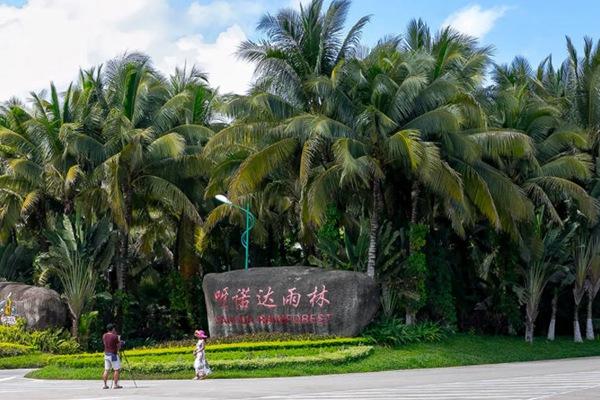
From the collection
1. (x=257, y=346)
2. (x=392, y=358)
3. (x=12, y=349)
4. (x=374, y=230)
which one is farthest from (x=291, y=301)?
(x=12, y=349)

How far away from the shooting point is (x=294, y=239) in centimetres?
3541

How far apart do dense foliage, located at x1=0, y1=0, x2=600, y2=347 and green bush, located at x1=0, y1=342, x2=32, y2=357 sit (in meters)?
2.27

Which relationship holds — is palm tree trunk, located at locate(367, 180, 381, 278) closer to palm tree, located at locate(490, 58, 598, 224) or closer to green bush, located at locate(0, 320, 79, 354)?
palm tree, located at locate(490, 58, 598, 224)

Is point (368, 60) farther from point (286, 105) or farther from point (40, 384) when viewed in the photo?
point (40, 384)

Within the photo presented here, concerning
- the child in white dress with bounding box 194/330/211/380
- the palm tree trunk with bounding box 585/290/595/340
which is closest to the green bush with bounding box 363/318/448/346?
the child in white dress with bounding box 194/330/211/380

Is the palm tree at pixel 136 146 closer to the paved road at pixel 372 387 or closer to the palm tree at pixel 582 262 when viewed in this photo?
the paved road at pixel 372 387

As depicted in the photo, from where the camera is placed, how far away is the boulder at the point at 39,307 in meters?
28.7

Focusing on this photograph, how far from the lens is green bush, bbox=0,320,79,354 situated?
27.6 meters

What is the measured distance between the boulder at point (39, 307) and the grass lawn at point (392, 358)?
2373 millimetres

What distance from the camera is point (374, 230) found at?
25891 mm

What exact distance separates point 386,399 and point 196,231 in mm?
20078

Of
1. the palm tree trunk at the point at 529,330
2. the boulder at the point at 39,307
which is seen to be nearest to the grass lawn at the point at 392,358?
the palm tree trunk at the point at 529,330

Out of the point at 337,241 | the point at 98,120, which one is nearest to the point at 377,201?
the point at 337,241

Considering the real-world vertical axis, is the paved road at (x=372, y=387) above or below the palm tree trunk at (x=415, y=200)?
below
